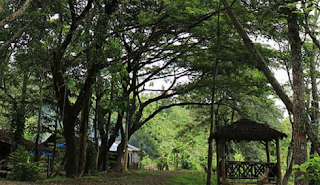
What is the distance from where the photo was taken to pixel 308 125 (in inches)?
240

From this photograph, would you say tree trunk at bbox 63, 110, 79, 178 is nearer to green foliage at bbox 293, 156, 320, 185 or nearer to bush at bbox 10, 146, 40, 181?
bush at bbox 10, 146, 40, 181

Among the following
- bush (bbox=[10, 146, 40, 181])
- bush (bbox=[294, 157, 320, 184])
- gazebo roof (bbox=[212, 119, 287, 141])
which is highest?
gazebo roof (bbox=[212, 119, 287, 141])

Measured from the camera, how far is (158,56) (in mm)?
13539

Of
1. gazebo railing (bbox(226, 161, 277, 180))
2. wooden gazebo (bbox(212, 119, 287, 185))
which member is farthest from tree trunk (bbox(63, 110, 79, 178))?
gazebo railing (bbox(226, 161, 277, 180))

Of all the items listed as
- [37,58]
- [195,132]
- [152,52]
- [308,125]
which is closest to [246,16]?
[308,125]

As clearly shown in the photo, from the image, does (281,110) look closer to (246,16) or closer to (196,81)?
(196,81)

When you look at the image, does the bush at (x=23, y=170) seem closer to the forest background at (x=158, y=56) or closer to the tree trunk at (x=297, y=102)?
the forest background at (x=158, y=56)

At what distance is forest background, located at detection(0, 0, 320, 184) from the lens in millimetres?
6887

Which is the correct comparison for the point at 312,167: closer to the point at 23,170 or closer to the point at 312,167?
the point at 312,167

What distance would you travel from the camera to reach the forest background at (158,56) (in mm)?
6887

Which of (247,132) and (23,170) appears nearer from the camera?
(23,170)

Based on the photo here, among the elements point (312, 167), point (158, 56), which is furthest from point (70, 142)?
point (312, 167)

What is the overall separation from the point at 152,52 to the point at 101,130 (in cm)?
527

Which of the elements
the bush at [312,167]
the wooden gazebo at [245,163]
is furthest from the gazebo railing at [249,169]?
the bush at [312,167]
